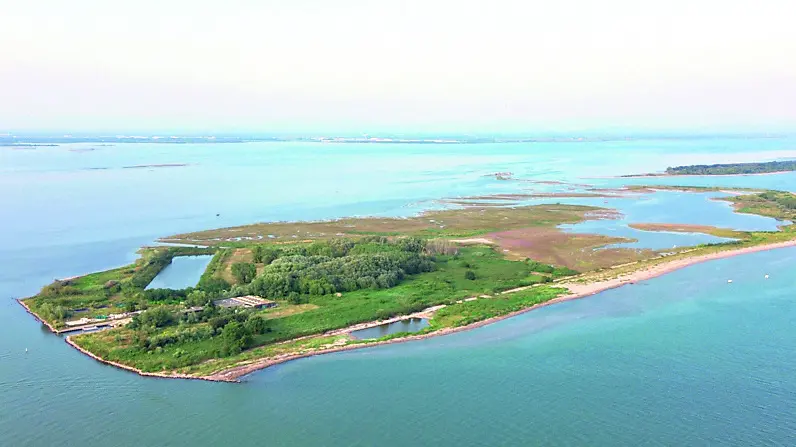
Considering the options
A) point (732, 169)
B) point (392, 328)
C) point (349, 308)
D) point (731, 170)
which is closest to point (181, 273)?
point (349, 308)

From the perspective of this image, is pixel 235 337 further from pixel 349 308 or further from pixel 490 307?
pixel 490 307

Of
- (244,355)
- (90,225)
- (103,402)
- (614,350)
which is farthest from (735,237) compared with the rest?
(90,225)

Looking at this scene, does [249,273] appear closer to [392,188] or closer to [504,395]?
[504,395]

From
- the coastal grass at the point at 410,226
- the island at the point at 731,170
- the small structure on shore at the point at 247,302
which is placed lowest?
the small structure on shore at the point at 247,302

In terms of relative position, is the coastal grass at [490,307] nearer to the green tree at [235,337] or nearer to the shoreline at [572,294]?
the shoreline at [572,294]

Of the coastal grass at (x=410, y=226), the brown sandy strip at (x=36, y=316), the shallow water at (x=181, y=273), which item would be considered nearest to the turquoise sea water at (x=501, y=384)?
the brown sandy strip at (x=36, y=316)

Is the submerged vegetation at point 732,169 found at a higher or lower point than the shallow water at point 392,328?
higher

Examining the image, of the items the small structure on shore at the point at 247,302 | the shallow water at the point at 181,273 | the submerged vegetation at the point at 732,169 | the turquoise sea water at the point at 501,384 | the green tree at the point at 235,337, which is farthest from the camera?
the submerged vegetation at the point at 732,169
